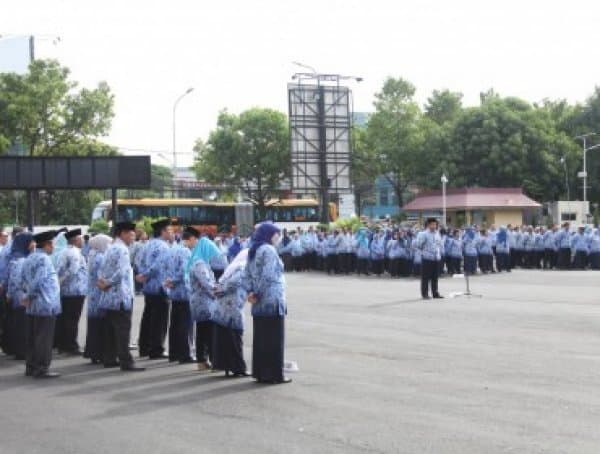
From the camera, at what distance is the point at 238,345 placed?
10867 mm

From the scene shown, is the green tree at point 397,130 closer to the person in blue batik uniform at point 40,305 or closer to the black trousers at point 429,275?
the black trousers at point 429,275

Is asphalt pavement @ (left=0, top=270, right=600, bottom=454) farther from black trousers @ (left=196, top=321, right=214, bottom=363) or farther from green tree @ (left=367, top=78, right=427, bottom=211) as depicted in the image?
green tree @ (left=367, top=78, right=427, bottom=211)

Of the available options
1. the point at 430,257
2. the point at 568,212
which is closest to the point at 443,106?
the point at 568,212

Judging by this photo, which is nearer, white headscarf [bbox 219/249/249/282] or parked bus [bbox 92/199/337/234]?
white headscarf [bbox 219/249/249/282]

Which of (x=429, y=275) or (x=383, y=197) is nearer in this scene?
(x=429, y=275)

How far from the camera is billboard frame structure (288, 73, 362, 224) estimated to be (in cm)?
4284

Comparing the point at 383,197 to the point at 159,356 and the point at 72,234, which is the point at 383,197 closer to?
the point at 72,234

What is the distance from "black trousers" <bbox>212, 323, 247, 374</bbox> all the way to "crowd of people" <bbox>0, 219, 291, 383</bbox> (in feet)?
0.04

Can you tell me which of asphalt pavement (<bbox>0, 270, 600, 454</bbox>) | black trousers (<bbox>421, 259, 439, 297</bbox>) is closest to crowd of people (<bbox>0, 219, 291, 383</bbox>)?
asphalt pavement (<bbox>0, 270, 600, 454</bbox>)

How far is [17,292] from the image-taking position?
1307cm

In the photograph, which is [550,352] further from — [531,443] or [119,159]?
[119,159]

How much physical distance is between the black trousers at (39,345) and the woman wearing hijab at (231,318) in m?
2.19

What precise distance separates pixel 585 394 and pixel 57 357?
7.73m

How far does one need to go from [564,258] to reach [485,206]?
1889cm
